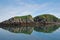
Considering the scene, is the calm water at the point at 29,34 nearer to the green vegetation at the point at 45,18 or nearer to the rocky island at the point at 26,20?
the rocky island at the point at 26,20

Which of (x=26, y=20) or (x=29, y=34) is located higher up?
(x=26, y=20)

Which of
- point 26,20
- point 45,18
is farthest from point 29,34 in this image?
point 45,18

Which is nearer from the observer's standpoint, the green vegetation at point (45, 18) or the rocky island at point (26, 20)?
the rocky island at point (26, 20)

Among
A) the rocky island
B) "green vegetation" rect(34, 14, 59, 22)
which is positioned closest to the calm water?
the rocky island

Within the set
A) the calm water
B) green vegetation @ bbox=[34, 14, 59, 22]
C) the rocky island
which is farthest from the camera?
green vegetation @ bbox=[34, 14, 59, 22]

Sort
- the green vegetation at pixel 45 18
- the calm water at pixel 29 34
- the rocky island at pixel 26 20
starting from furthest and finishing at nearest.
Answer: the green vegetation at pixel 45 18 < the rocky island at pixel 26 20 < the calm water at pixel 29 34

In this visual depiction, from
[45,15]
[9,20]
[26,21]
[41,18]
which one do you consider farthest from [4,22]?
[45,15]

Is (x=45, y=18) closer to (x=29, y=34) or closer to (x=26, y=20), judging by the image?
(x=26, y=20)

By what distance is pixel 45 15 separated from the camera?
467 feet

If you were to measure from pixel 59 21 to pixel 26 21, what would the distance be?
147ft

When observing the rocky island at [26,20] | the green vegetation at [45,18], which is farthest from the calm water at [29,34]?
the green vegetation at [45,18]

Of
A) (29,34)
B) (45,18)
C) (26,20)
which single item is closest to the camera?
(29,34)

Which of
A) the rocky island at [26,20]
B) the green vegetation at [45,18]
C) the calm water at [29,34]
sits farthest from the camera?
the green vegetation at [45,18]

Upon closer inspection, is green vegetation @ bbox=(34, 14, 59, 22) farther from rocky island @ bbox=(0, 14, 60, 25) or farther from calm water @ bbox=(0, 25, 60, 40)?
calm water @ bbox=(0, 25, 60, 40)
